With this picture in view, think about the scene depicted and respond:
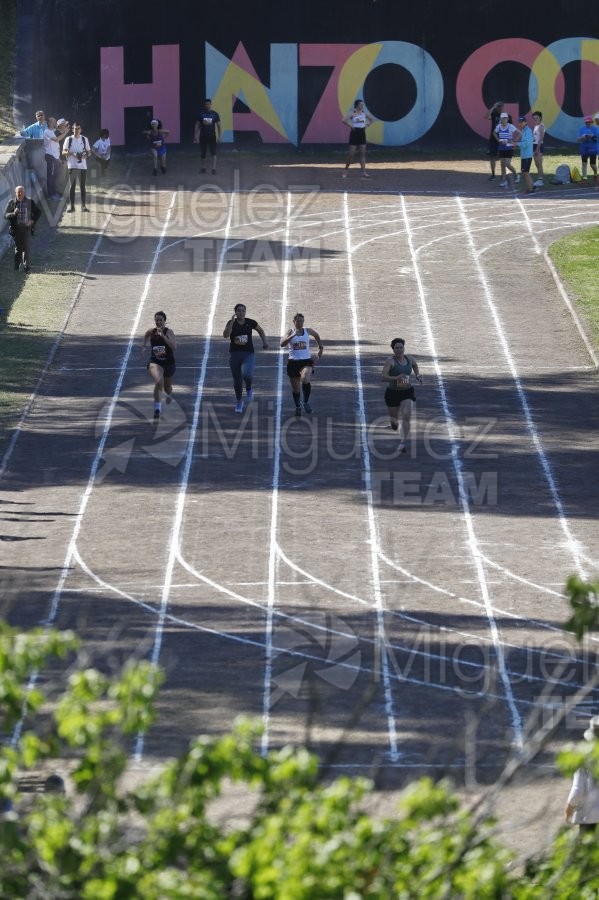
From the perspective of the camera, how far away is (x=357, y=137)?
122 feet

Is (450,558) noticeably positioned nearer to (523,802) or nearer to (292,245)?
(523,802)

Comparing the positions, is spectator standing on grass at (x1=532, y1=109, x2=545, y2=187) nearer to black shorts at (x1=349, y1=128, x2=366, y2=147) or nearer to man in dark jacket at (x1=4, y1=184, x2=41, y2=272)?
black shorts at (x1=349, y1=128, x2=366, y2=147)

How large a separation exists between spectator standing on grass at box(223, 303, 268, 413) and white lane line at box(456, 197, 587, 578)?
4109mm

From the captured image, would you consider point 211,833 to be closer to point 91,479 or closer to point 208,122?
point 91,479

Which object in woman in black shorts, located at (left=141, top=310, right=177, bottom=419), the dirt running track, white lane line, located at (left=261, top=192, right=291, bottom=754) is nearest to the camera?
white lane line, located at (left=261, top=192, right=291, bottom=754)

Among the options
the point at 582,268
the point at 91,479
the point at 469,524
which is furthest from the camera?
the point at 582,268

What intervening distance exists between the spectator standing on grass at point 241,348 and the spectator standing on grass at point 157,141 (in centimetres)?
1489

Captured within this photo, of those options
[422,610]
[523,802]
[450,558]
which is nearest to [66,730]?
[523,802]

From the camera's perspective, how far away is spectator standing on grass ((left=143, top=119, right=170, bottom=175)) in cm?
3694

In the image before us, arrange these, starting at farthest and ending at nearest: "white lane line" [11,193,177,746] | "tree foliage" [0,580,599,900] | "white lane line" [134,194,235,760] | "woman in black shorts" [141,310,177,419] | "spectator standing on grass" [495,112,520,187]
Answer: "spectator standing on grass" [495,112,520,187]
"woman in black shorts" [141,310,177,419]
"white lane line" [11,193,177,746]
"white lane line" [134,194,235,760]
"tree foliage" [0,580,599,900]

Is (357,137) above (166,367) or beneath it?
above

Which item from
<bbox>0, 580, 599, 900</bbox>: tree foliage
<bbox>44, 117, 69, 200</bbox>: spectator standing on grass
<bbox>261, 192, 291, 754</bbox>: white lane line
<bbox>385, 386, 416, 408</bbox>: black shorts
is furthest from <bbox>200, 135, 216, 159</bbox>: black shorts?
<bbox>0, 580, 599, 900</bbox>: tree foliage

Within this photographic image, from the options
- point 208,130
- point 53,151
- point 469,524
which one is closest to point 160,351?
point 469,524

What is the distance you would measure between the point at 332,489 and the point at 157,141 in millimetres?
18345
